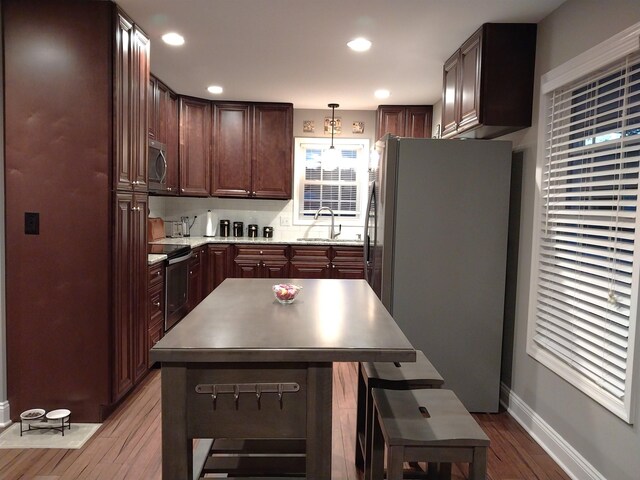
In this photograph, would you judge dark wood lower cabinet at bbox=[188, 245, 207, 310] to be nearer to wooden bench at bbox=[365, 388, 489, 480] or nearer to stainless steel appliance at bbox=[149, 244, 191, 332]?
stainless steel appliance at bbox=[149, 244, 191, 332]

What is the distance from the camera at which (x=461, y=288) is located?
3186mm

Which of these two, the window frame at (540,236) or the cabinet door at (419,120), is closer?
the window frame at (540,236)

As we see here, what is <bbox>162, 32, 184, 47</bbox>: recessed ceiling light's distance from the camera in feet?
10.8

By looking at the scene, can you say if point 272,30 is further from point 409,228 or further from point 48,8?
point 409,228

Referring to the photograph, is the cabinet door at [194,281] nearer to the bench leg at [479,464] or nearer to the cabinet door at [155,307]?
the cabinet door at [155,307]

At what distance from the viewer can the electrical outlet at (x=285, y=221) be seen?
19.1 feet

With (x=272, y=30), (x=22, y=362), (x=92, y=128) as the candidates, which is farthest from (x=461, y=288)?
(x=22, y=362)

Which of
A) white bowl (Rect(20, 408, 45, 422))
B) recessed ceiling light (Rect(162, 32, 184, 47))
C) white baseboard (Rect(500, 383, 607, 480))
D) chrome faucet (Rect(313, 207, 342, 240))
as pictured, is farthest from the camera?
chrome faucet (Rect(313, 207, 342, 240))

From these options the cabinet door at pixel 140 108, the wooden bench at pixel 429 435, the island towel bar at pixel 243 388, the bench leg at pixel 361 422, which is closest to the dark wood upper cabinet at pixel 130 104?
the cabinet door at pixel 140 108

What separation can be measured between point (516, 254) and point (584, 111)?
106 centimetres

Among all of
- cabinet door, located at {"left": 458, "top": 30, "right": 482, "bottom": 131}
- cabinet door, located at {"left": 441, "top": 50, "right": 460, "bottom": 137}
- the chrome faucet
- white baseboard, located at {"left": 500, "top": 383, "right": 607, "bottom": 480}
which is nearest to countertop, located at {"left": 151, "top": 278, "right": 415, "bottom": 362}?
white baseboard, located at {"left": 500, "top": 383, "right": 607, "bottom": 480}

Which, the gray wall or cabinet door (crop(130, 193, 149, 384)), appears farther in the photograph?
cabinet door (crop(130, 193, 149, 384))

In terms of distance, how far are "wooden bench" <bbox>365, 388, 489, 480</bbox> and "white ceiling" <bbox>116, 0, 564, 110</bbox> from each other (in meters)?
2.10

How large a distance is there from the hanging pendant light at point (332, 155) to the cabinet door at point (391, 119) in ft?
1.74
